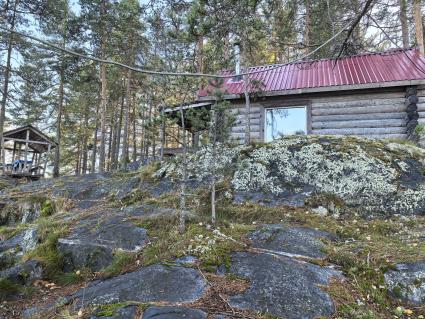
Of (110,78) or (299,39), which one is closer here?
(299,39)

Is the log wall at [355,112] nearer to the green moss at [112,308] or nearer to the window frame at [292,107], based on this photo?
the window frame at [292,107]

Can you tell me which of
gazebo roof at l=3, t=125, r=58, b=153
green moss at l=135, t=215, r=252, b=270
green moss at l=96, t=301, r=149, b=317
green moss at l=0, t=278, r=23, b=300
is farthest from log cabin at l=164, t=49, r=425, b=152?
gazebo roof at l=3, t=125, r=58, b=153

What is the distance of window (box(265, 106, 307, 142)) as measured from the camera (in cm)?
993

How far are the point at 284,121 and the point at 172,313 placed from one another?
335 inches

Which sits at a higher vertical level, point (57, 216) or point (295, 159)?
point (295, 159)

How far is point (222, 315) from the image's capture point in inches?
93.6

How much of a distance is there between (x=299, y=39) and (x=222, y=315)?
17.3 meters

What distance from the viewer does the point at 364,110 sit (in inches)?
369

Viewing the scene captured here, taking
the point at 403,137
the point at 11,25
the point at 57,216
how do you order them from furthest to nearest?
the point at 11,25
the point at 403,137
the point at 57,216

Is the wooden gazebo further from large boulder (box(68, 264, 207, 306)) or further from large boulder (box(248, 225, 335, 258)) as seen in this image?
large boulder (box(248, 225, 335, 258))

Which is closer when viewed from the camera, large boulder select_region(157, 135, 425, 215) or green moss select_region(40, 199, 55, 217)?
large boulder select_region(157, 135, 425, 215)

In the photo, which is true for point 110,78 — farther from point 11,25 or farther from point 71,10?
point 11,25

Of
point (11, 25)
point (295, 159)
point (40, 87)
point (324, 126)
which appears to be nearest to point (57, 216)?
point (295, 159)

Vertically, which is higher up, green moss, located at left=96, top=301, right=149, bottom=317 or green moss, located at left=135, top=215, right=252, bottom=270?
green moss, located at left=135, top=215, right=252, bottom=270
